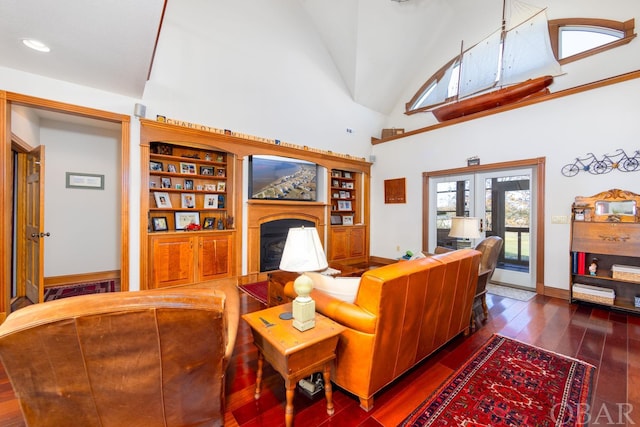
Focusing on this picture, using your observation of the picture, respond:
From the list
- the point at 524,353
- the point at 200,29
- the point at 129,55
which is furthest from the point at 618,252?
the point at 200,29

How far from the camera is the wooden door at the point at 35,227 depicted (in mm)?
3102

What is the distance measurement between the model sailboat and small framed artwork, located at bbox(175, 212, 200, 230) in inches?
204

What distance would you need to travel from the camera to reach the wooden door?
3102 mm

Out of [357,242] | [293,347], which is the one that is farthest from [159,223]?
[357,242]

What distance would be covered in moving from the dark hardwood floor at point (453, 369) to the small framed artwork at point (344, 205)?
3819mm

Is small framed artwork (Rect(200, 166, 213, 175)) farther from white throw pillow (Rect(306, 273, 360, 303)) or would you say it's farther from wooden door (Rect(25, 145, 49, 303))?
white throw pillow (Rect(306, 273, 360, 303))

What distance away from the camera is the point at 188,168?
14.6 feet

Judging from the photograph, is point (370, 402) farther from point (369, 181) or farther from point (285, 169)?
point (369, 181)

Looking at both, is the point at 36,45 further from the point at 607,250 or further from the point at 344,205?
the point at 607,250

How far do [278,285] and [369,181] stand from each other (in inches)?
175

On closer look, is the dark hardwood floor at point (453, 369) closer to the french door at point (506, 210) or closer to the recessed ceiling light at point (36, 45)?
the french door at point (506, 210)

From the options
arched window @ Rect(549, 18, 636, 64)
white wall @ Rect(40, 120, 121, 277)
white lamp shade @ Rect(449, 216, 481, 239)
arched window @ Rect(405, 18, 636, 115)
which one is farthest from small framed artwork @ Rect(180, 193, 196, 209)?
arched window @ Rect(549, 18, 636, 64)

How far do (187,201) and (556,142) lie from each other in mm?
5941

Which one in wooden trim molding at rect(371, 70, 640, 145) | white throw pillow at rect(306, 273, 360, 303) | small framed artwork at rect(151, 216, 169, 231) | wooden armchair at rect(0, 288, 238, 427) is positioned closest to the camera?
wooden armchair at rect(0, 288, 238, 427)
